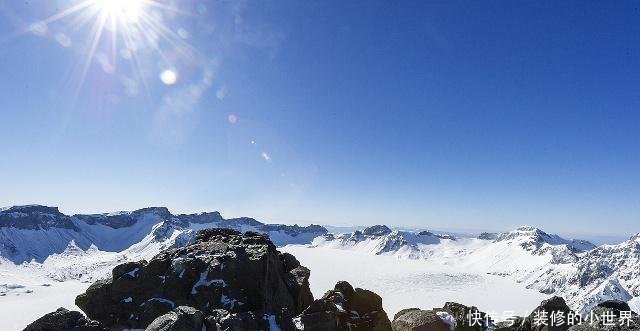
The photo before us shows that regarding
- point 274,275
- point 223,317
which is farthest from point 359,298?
point 223,317

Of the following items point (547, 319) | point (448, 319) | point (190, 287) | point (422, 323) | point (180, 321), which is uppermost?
point (180, 321)

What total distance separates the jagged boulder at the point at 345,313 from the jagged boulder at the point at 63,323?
1506cm

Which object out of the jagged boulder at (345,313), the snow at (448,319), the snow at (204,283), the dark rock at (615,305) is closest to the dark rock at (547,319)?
the dark rock at (615,305)

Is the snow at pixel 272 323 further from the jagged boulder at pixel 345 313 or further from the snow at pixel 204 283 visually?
the snow at pixel 204 283

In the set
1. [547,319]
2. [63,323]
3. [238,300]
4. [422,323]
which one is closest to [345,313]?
[422,323]

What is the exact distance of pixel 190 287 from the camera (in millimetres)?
36250

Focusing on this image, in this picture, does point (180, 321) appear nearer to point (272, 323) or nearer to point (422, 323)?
point (272, 323)

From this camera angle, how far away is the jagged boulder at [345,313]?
3094cm

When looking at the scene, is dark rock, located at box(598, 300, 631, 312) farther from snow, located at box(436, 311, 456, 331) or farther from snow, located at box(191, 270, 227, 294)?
snow, located at box(191, 270, 227, 294)

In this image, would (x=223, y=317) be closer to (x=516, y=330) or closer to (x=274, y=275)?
(x=274, y=275)

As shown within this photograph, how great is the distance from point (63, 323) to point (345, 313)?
22256 mm

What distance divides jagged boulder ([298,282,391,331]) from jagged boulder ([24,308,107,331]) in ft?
49.4

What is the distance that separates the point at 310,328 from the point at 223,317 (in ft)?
23.6

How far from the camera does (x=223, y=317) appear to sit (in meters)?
27.2
